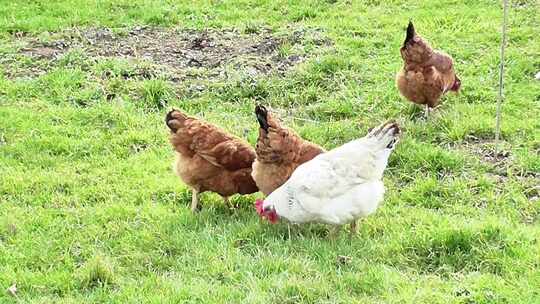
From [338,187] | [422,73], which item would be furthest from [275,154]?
[422,73]

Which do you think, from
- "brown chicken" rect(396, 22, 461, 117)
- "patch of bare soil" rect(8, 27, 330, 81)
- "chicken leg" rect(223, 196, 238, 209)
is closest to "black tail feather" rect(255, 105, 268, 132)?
"chicken leg" rect(223, 196, 238, 209)

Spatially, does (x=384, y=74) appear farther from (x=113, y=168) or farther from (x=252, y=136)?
(x=113, y=168)

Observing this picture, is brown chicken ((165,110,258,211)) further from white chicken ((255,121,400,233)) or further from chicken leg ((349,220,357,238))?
chicken leg ((349,220,357,238))

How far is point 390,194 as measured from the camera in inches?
266

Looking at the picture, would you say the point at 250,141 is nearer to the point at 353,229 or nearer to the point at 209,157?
the point at 209,157

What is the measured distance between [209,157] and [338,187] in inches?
45.0

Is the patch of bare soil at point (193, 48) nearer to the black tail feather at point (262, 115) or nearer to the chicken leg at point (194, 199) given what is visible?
the chicken leg at point (194, 199)

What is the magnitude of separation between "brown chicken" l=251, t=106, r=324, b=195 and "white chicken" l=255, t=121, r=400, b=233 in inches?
9.3

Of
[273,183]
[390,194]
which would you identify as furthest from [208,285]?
[390,194]

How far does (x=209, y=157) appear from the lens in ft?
21.1

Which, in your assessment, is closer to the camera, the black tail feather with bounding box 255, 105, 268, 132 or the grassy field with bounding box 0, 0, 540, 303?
the grassy field with bounding box 0, 0, 540, 303

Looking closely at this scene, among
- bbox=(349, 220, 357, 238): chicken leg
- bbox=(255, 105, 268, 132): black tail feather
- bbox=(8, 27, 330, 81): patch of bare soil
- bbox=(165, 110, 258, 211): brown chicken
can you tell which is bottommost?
bbox=(8, 27, 330, 81): patch of bare soil

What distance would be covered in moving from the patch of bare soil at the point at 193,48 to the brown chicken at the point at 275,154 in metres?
3.23

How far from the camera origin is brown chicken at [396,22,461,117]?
794 cm
